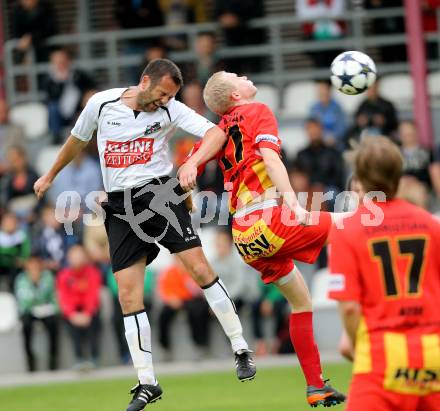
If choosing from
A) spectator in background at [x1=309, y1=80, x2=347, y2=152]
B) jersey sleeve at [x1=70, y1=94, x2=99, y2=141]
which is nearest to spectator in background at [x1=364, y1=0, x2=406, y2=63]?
spectator in background at [x1=309, y1=80, x2=347, y2=152]

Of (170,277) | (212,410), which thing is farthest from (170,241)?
(170,277)

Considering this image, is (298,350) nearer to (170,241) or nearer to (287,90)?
(170,241)

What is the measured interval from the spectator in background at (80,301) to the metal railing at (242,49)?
382 centimetres

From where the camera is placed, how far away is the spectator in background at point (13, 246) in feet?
49.4

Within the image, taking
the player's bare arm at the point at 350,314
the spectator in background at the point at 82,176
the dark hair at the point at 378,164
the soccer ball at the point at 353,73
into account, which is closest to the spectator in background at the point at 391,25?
the spectator in background at the point at 82,176

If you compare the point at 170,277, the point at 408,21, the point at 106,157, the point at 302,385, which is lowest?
the point at 302,385

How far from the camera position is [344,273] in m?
5.32

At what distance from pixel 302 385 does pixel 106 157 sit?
4561 mm

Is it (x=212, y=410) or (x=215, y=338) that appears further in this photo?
(x=215, y=338)

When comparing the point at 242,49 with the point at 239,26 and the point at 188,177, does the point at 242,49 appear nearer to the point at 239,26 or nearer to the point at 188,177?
the point at 239,26

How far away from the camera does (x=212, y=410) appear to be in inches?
424

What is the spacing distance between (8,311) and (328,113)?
492 centimetres

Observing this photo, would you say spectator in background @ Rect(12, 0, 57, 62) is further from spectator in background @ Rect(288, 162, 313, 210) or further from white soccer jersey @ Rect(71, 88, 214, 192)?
white soccer jersey @ Rect(71, 88, 214, 192)

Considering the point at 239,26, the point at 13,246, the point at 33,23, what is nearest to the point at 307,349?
the point at 13,246
